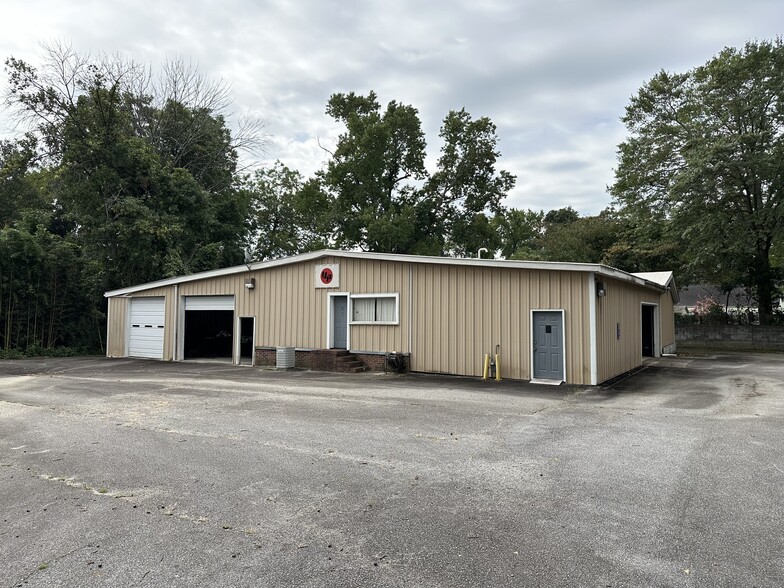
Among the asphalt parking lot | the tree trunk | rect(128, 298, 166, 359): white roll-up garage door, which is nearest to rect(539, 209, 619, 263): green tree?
the tree trunk

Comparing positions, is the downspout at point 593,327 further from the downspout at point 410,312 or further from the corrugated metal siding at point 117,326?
the corrugated metal siding at point 117,326

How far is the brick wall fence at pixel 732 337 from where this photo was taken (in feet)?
72.9

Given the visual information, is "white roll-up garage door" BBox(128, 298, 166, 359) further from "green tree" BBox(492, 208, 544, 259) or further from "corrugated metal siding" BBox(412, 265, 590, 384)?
"green tree" BBox(492, 208, 544, 259)

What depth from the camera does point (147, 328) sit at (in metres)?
18.7

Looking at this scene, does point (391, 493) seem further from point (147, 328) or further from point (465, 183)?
point (465, 183)

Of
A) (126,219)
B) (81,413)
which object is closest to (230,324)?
(126,219)

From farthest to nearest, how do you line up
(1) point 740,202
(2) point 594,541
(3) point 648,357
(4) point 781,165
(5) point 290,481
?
(1) point 740,202 → (4) point 781,165 → (3) point 648,357 → (5) point 290,481 → (2) point 594,541

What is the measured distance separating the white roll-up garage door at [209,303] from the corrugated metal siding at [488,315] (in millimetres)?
7097

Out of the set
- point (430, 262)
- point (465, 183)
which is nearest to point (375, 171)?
point (465, 183)

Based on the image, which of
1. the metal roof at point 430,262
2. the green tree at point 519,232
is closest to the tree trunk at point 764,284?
the metal roof at point 430,262

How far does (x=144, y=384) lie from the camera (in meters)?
11.5

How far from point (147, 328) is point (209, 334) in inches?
113

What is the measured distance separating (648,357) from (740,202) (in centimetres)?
1041

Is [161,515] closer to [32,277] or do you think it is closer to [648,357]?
[648,357]
